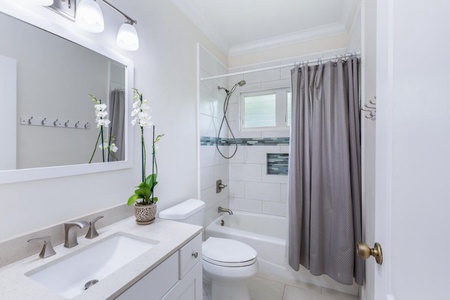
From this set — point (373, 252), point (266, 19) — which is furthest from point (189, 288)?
point (266, 19)

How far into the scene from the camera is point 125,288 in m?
0.66

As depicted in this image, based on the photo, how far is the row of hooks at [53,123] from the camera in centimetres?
84

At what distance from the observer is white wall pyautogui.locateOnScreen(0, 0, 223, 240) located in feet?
2.75

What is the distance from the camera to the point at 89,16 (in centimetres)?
96

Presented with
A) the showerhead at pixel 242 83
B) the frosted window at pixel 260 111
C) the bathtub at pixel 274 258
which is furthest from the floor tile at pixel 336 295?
the showerhead at pixel 242 83

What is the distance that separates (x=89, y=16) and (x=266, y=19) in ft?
5.54

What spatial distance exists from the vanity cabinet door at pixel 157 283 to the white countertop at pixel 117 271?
0.07 ft

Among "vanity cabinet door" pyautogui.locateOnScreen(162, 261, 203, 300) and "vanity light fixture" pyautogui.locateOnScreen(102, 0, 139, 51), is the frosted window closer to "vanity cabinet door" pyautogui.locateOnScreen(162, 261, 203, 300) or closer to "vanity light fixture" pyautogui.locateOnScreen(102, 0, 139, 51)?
"vanity light fixture" pyautogui.locateOnScreen(102, 0, 139, 51)

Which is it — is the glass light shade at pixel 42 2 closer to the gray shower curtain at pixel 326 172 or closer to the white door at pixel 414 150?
the white door at pixel 414 150

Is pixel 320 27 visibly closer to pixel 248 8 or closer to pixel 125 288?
pixel 248 8

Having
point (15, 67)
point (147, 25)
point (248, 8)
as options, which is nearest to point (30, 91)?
point (15, 67)

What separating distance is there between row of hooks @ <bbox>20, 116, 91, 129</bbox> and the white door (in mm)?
1328

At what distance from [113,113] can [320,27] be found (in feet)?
7.54

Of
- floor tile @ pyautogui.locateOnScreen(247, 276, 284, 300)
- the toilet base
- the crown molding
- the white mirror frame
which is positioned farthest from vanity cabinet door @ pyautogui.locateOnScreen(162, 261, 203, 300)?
the crown molding
